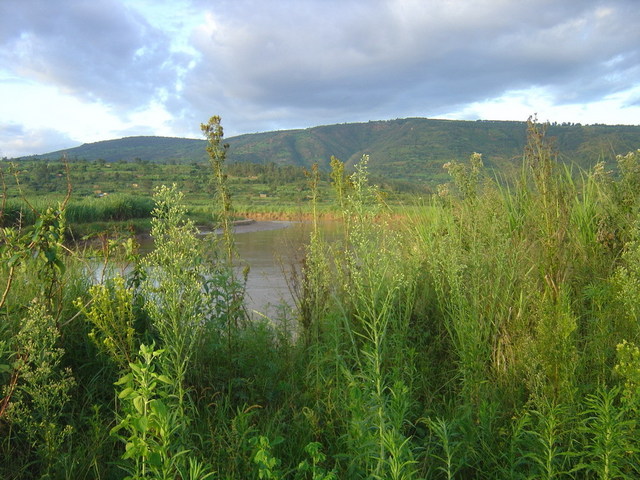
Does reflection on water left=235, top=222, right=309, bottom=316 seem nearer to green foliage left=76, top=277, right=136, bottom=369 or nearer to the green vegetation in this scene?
the green vegetation

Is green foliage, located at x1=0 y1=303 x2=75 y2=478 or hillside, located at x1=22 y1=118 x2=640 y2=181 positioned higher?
hillside, located at x1=22 y1=118 x2=640 y2=181

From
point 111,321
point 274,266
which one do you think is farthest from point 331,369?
point 274,266

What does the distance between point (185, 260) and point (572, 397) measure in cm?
218

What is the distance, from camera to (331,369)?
3.35 meters

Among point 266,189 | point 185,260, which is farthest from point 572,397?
point 266,189

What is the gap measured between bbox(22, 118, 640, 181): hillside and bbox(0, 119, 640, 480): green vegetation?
60.1m

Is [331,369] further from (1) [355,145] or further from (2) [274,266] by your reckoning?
(1) [355,145]

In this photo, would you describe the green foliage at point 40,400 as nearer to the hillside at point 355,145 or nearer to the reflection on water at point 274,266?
the reflection on water at point 274,266

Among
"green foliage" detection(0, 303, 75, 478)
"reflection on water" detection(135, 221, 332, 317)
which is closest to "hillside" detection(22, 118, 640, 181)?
"reflection on water" detection(135, 221, 332, 317)

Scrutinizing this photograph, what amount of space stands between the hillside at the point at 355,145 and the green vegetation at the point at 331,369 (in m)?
60.1

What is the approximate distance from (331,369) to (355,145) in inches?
6968

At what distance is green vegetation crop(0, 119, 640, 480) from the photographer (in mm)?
2107

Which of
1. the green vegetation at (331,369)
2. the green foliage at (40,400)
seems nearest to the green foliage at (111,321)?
the green vegetation at (331,369)

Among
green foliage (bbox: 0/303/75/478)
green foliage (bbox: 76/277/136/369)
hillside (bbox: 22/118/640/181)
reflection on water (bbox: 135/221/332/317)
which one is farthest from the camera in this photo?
hillside (bbox: 22/118/640/181)
